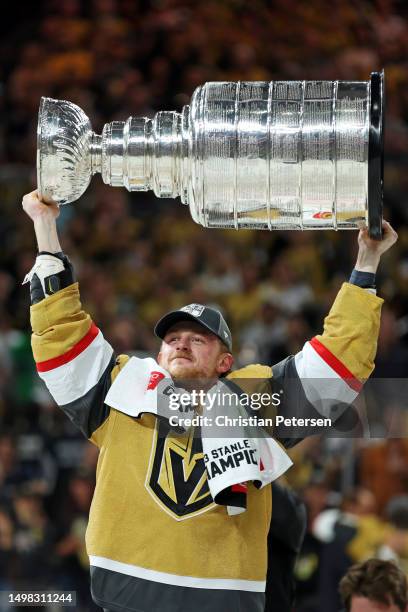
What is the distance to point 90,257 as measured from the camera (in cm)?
762

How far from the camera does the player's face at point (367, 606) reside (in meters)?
3.27

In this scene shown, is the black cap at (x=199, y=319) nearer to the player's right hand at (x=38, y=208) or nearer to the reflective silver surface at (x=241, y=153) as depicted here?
the reflective silver surface at (x=241, y=153)

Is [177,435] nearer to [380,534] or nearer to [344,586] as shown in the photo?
[344,586]

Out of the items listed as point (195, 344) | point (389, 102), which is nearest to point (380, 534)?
point (195, 344)

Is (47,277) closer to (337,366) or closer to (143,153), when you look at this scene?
(143,153)

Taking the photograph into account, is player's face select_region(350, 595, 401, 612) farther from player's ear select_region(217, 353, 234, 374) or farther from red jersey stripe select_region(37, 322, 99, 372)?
red jersey stripe select_region(37, 322, 99, 372)

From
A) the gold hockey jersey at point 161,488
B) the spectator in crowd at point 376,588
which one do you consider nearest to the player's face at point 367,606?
the spectator in crowd at point 376,588

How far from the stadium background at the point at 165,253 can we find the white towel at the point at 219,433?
1.12 metres

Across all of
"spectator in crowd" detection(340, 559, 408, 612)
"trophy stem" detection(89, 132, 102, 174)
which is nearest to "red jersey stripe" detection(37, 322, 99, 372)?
"trophy stem" detection(89, 132, 102, 174)

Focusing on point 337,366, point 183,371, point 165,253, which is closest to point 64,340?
point 183,371

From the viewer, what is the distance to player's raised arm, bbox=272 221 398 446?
2990mm

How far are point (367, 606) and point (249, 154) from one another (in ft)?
4.46

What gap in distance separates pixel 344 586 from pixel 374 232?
1.09m

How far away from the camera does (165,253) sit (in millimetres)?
7645
